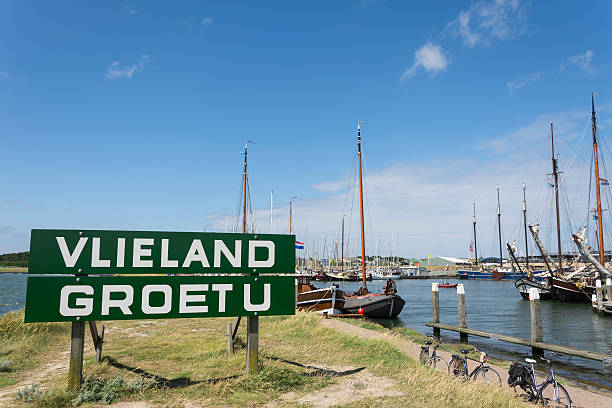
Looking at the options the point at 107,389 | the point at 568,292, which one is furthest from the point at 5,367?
the point at 568,292

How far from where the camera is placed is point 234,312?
8.64m

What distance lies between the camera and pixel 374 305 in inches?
1186

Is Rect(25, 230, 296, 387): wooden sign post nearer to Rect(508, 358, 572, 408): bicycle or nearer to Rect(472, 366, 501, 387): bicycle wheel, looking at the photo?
Rect(472, 366, 501, 387): bicycle wheel

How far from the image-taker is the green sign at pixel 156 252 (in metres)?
7.80

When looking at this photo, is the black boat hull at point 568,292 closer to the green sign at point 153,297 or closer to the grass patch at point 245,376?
the grass patch at point 245,376

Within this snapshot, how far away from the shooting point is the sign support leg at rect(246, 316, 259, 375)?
8625 millimetres

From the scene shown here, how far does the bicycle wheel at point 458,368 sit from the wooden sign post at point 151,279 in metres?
4.02

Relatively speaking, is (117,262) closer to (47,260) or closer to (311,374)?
(47,260)

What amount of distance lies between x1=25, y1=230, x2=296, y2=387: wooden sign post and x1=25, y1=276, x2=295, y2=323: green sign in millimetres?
17

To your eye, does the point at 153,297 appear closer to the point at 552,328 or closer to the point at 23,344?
the point at 23,344

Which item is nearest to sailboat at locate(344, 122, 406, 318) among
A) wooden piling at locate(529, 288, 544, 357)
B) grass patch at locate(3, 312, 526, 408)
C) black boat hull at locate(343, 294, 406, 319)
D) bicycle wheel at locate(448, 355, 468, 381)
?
black boat hull at locate(343, 294, 406, 319)

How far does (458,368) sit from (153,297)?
22.6 ft

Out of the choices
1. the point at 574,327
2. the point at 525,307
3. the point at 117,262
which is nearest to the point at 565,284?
the point at 525,307

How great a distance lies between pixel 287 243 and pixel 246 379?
9.66 feet
